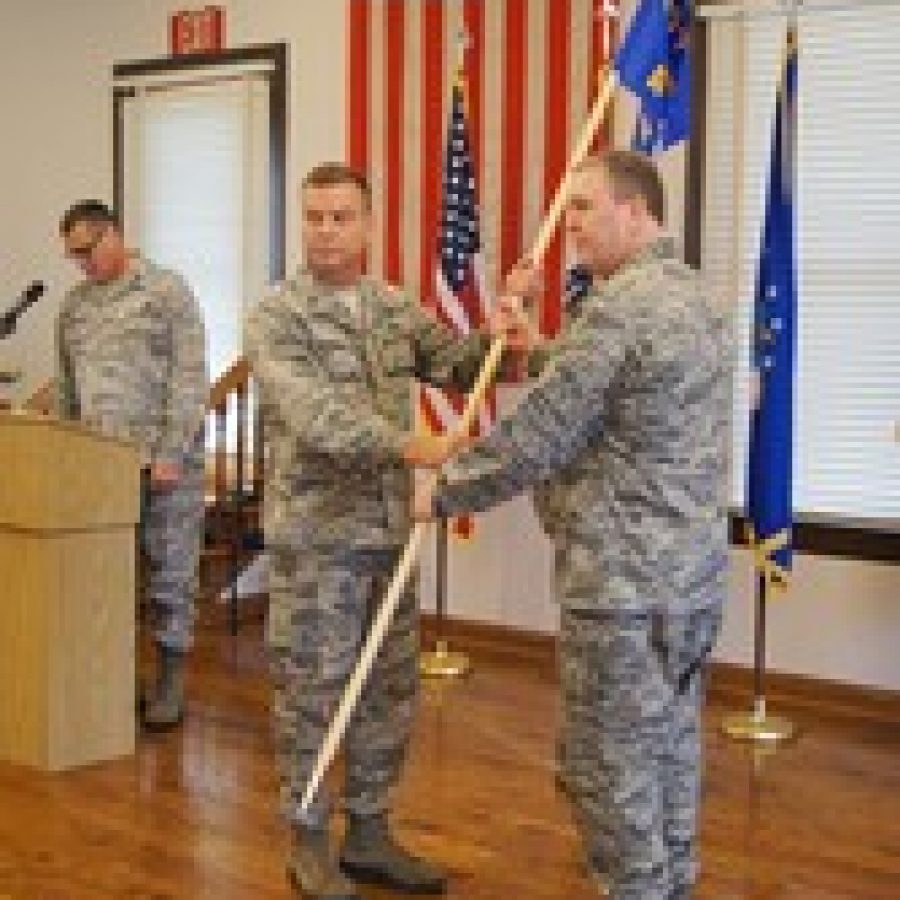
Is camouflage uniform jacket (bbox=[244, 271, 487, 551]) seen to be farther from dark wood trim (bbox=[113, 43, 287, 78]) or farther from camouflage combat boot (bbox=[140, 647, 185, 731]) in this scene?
dark wood trim (bbox=[113, 43, 287, 78])

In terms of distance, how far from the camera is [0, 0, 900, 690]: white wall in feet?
17.0

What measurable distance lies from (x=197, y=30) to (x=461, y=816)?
4.31m

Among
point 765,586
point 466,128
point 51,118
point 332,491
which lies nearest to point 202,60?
point 51,118

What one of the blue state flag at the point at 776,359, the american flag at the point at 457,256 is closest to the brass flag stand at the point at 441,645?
the american flag at the point at 457,256

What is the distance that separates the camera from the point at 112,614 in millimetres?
4402

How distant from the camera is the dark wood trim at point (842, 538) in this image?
4.91m

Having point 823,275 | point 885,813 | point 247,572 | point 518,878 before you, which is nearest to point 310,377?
point 518,878

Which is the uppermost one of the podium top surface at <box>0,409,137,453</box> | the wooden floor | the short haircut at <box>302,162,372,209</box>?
the short haircut at <box>302,162,372,209</box>

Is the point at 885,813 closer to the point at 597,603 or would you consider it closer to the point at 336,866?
the point at 336,866

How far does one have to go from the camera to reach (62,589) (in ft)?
13.9

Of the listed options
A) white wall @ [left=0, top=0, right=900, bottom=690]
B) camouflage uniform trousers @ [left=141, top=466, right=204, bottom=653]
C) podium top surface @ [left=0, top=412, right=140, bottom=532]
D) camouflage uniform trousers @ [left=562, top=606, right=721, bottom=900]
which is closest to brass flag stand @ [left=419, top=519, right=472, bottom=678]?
white wall @ [left=0, top=0, right=900, bottom=690]

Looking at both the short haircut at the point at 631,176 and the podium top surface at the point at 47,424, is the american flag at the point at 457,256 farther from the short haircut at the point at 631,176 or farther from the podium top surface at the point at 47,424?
the short haircut at the point at 631,176

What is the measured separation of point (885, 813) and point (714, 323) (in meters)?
1.99

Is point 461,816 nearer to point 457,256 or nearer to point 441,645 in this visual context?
point 441,645
